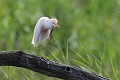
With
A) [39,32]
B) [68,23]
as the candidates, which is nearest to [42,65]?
[39,32]

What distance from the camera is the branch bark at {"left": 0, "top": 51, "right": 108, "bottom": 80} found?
341 cm

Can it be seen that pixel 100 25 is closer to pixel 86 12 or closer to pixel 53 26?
pixel 86 12

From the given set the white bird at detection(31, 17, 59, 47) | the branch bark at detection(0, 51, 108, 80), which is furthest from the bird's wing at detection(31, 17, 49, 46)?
the branch bark at detection(0, 51, 108, 80)

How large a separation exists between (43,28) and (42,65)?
0.23 meters

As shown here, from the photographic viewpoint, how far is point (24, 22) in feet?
25.5

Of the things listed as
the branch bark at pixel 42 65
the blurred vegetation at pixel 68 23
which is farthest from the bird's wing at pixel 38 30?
the blurred vegetation at pixel 68 23

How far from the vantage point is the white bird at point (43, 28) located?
3434 millimetres

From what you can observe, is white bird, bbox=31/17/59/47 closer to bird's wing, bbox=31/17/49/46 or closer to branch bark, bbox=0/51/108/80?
bird's wing, bbox=31/17/49/46

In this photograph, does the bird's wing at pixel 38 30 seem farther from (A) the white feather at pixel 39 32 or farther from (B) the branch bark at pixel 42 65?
(B) the branch bark at pixel 42 65

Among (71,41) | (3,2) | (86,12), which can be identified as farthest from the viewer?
(86,12)

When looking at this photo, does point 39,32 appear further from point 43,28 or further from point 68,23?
point 68,23

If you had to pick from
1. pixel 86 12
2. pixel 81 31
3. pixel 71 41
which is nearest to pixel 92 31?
pixel 81 31

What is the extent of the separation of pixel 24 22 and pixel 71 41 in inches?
33.3

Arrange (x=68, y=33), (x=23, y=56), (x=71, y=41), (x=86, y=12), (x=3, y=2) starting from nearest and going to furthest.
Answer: (x=23, y=56)
(x=71, y=41)
(x=68, y=33)
(x=3, y=2)
(x=86, y=12)
